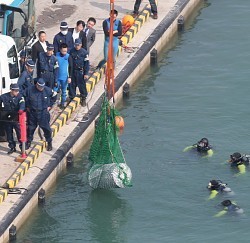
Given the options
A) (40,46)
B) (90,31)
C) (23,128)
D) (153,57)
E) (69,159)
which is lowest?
(153,57)

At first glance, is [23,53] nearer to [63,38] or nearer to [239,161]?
[63,38]

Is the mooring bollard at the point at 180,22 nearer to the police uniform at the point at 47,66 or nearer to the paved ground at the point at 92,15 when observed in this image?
the paved ground at the point at 92,15

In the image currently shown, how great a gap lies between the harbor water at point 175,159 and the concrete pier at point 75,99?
380 mm

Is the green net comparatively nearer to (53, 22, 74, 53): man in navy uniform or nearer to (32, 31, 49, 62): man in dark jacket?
(32, 31, 49, 62): man in dark jacket

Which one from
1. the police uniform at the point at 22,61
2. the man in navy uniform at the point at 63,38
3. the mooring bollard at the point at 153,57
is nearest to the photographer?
the police uniform at the point at 22,61

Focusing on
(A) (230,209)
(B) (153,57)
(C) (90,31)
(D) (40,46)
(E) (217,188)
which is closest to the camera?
(A) (230,209)

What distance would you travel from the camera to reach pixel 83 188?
40.4 meters

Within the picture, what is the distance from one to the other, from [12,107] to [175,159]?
185 inches

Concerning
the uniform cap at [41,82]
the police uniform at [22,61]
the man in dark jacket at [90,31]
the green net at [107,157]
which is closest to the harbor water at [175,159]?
the green net at [107,157]

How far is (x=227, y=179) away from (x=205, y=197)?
3.72 ft

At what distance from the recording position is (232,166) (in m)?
41.1

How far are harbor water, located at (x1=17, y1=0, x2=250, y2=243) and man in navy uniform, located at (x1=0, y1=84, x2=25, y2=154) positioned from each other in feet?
6.26

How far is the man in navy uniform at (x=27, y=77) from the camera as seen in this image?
40.1m

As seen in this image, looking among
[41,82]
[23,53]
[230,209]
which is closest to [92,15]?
[23,53]
